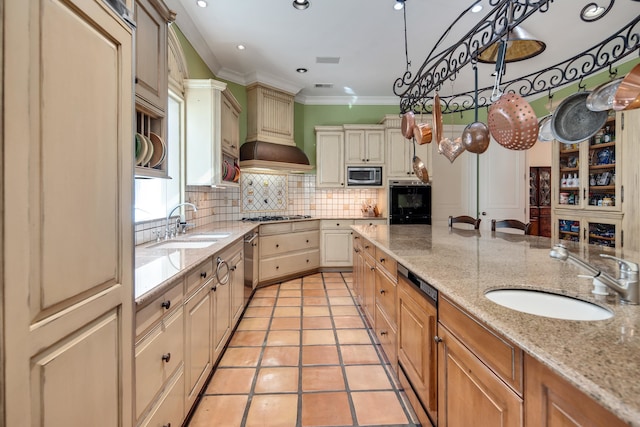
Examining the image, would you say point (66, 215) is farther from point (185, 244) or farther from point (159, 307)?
point (185, 244)

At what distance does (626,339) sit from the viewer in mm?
718

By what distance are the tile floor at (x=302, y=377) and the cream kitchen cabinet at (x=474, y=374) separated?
614mm

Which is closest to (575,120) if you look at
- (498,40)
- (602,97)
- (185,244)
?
(602,97)

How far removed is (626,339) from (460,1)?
2913 mm

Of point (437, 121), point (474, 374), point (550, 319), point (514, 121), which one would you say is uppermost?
point (437, 121)

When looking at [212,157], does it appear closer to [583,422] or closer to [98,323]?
Result: [98,323]

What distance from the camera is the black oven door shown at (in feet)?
15.4

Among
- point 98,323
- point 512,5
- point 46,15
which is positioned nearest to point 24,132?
point 46,15

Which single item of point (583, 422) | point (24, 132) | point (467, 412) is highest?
point (24, 132)

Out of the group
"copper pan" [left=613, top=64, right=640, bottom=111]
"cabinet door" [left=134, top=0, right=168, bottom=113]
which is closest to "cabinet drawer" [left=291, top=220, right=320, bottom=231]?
"cabinet door" [left=134, top=0, right=168, bottom=113]

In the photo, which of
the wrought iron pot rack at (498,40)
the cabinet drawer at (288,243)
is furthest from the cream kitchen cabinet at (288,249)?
the wrought iron pot rack at (498,40)

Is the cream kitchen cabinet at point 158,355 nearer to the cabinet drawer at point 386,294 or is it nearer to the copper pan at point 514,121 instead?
the cabinet drawer at point 386,294

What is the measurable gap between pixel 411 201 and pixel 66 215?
4499 millimetres

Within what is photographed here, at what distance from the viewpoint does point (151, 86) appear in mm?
1748
